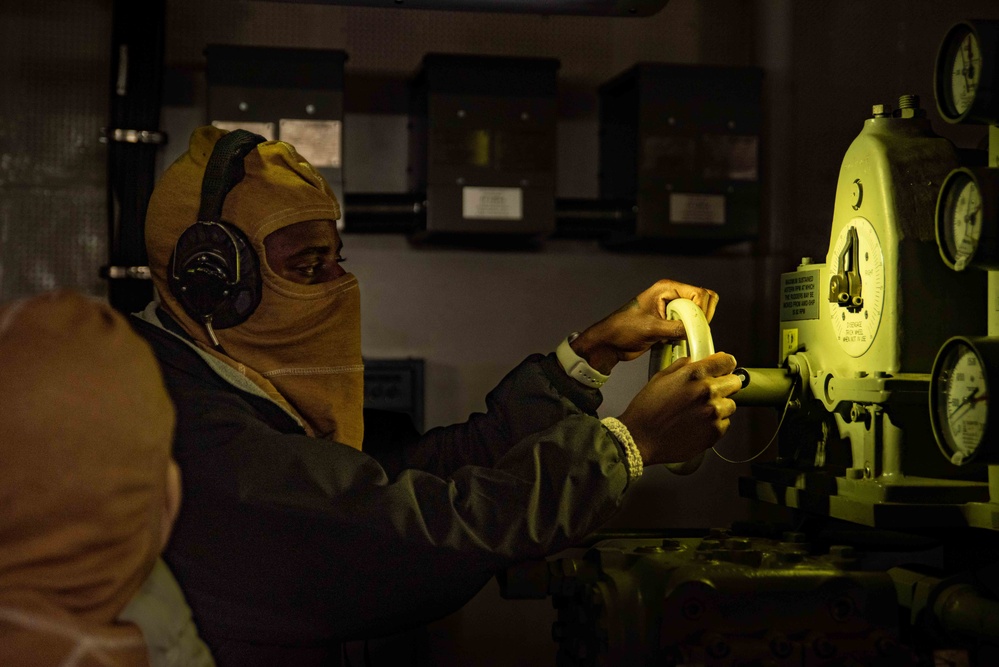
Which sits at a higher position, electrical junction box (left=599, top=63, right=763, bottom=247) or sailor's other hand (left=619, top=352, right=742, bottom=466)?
electrical junction box (left=599, top=63, right=763, bottom=247)

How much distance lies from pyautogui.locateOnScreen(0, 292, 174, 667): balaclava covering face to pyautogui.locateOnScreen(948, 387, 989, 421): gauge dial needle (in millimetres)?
997

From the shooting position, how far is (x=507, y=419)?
195 cm

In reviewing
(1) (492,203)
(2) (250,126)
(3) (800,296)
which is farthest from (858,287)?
(2) (250,126)

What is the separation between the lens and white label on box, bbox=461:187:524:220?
8.49 ft

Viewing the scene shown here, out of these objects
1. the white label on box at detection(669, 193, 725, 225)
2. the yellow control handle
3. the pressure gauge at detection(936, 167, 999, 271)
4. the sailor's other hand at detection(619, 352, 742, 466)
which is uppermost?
the white label on box at detection(669, 193, 725, 225)

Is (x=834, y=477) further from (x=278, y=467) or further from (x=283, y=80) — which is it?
(x=283, y=80)

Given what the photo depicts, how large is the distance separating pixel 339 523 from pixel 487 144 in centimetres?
145

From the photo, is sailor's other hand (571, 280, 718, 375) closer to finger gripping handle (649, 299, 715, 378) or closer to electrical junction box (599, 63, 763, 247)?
finger gripping handle (649, 299, 715, 378)

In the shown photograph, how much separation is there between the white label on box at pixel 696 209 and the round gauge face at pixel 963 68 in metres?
1.26

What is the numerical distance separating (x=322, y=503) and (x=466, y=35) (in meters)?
1.87

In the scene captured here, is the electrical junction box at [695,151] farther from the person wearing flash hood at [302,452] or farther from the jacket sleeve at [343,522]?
the jacket sleeve at [343,522]

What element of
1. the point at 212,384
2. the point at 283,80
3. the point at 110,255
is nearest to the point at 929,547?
the point at 212,384

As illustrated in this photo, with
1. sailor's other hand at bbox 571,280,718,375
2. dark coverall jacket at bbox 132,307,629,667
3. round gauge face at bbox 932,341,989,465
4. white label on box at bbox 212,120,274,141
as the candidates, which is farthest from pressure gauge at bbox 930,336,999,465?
white label on box at bbox 212,120,274,141

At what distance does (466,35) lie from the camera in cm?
287
